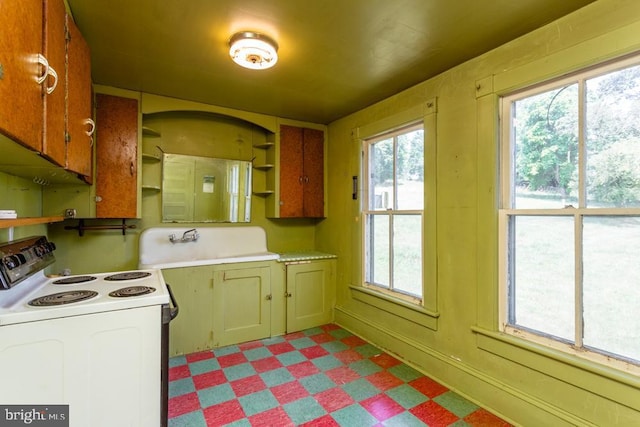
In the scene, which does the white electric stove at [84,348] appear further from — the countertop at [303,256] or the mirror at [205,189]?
the countertop at [303,256]

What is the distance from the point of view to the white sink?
2.92 metres

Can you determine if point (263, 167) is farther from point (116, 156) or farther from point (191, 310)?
point (191, 310)

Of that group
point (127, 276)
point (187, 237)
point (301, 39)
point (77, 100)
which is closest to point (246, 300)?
Result: point (187, 237)

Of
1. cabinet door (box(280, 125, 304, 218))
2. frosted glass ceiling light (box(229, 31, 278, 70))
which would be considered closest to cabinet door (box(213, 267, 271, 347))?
cabinet door (box(280, 125, 304, 218))

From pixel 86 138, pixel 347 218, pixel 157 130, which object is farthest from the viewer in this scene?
pixel 347 218

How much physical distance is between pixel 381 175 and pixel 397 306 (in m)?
1.25

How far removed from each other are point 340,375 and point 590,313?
5.46 feet

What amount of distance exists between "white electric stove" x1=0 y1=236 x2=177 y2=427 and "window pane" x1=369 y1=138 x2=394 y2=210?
2.06 m

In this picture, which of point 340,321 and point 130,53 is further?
point 340,321

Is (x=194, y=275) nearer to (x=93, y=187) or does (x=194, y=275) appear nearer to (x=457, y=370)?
(x=93, y=187)

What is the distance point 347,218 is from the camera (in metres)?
3.44

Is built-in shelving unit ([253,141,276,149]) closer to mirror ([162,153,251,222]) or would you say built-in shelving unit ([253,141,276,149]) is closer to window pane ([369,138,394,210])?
mirror ([162,153,251,222])

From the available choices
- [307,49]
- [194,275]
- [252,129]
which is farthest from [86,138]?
[252,129]

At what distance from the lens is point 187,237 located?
10.1 ft
